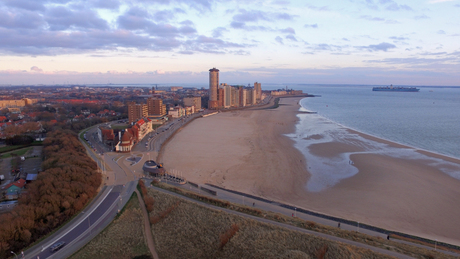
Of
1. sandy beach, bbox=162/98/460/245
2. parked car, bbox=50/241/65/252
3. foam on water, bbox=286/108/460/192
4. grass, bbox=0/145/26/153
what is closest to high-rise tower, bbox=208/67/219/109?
foam on water, bbox=286/108/460/192

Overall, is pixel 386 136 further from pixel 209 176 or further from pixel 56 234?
pixel 56 234

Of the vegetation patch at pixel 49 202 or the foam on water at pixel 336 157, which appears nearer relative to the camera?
the vegetation patch at pixel 49 202

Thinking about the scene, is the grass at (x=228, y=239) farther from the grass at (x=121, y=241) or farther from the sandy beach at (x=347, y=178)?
the sandy beach at (x=347, y=178)

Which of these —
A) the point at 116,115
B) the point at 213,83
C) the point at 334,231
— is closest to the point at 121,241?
the point at 334,231

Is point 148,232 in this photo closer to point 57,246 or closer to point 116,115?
point 57,246

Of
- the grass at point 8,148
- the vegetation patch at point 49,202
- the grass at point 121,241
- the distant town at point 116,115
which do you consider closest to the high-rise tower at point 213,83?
the distant town at point 116,115

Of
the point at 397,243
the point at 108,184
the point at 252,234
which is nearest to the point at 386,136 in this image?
the point at 397,243
